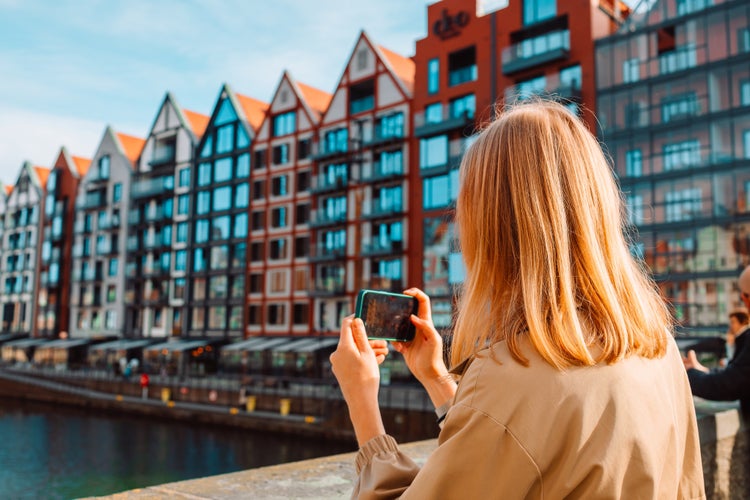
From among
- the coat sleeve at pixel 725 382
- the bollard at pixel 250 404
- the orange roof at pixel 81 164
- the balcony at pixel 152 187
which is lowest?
the bollard at pixel 250 404

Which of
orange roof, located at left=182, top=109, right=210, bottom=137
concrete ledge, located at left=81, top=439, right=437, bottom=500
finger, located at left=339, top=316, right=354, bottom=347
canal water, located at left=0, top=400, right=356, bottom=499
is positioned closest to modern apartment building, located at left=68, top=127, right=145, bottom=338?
orange roof, located at left=182, top=109, right=210, bottom=137

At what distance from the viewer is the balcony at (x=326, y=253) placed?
144ft

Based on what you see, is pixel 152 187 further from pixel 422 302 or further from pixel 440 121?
pixel 422 302

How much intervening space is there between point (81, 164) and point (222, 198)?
24.7 meters

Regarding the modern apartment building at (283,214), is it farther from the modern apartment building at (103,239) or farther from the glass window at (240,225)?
the modern apartment building at (103,239)

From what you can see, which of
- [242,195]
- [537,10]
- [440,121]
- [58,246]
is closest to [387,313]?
[537,10]

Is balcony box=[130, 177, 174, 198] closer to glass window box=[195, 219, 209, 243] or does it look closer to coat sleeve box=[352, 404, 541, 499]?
glass window box=[195, 219, 209, 243]

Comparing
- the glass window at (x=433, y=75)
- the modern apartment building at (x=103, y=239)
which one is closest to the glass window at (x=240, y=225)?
the modern apartment building at (x=103, y=239)

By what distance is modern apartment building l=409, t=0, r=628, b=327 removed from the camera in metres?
34.2

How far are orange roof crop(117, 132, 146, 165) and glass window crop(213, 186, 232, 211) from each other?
13.1 metres

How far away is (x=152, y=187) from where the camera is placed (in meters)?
57.5

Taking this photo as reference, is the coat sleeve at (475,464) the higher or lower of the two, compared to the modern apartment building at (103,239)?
lower

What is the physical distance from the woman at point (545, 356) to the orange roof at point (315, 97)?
48711 mm

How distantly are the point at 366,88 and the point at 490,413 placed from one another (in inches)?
1802
